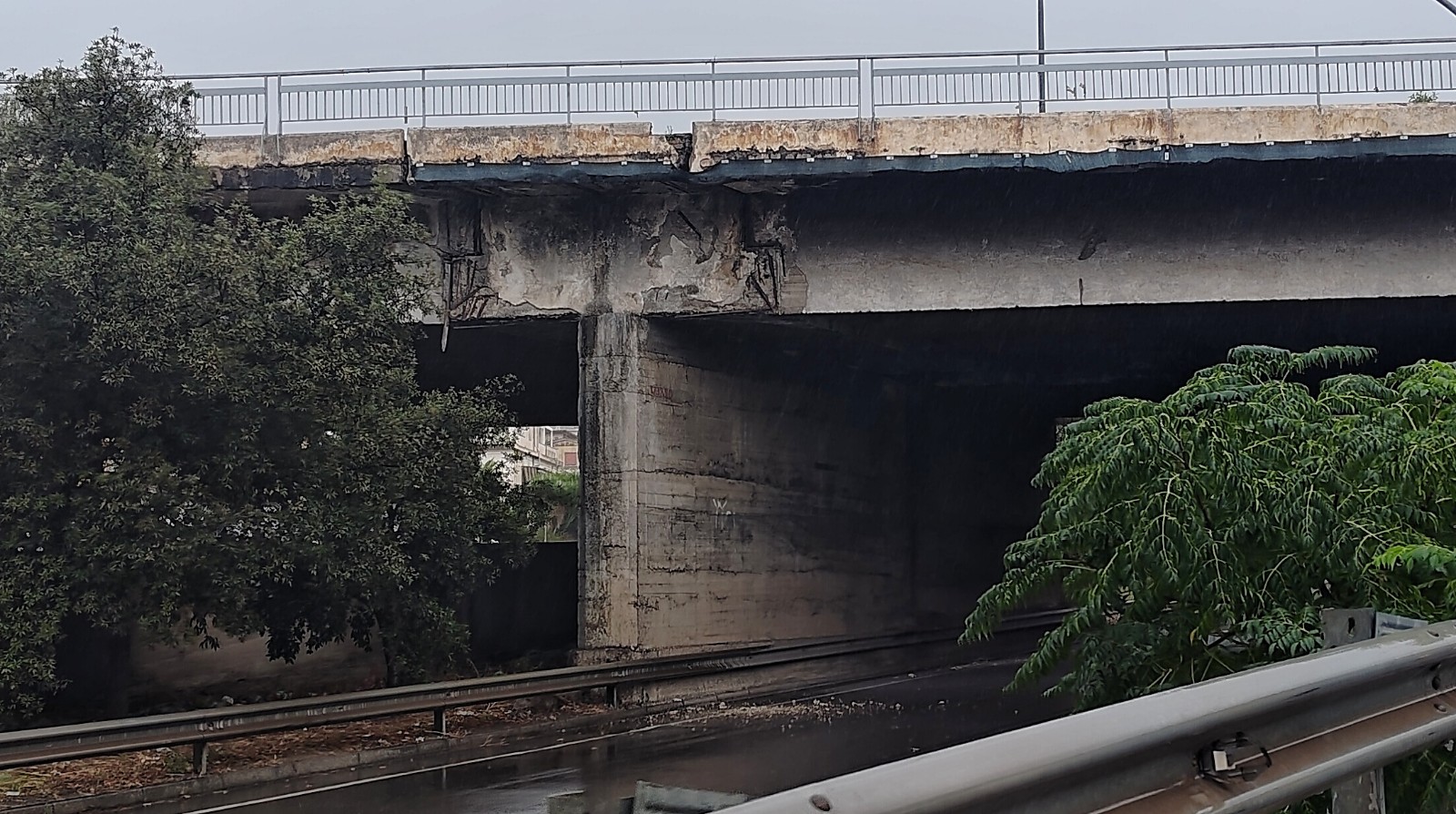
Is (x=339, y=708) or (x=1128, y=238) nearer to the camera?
(x=339, y=708)

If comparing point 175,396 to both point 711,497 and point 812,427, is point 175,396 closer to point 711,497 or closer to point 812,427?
point 711,497

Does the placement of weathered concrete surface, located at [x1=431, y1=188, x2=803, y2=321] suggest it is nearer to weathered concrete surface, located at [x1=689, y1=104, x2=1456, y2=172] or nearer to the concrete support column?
the concrete support column

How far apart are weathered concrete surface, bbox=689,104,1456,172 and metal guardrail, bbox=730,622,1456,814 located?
→ 14.0 m

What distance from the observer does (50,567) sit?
13.8m

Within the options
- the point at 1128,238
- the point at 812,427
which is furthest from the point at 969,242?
the point at 812,427

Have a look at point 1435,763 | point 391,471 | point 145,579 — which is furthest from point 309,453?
point 1435,763

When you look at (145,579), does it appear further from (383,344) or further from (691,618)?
(691,618)

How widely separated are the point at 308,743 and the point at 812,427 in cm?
1066

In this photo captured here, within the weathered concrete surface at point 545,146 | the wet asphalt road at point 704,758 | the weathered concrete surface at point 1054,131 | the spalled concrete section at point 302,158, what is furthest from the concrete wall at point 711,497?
the spalled concrete section at point 302,158

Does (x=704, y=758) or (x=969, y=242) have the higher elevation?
(x=969, y=242)

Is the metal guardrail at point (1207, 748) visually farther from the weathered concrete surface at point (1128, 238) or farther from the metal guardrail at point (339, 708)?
the weathered concrete surface at point (1128, 238)

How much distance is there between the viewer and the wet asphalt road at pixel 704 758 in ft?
38.7

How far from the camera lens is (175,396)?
14.2 metres

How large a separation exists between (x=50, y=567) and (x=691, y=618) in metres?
8.73
